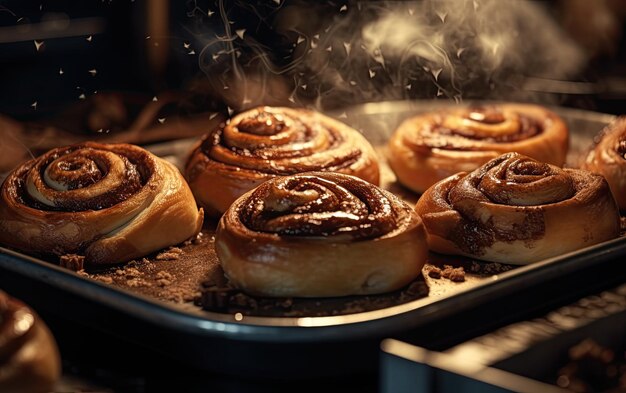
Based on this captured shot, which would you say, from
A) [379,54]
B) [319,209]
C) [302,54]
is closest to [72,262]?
[319,209]

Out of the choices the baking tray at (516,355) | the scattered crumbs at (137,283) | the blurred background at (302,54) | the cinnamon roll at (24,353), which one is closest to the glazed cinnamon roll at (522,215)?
the baking tray at (516,355)

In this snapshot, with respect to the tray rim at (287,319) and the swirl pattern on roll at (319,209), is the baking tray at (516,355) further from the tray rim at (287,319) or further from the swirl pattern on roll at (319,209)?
the swirl pattern on roll at (319,209)

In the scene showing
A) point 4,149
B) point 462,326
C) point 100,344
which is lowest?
point 4,149

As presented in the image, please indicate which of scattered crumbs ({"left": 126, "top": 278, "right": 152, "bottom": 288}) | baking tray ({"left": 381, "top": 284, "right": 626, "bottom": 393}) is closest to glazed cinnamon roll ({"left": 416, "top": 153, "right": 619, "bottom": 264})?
baking tray ({"left": 381, "top": 284, "right": 626, "bottom": 393})

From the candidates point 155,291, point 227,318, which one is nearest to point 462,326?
point 227,318

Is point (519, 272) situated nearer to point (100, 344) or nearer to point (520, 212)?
point (520, 212)

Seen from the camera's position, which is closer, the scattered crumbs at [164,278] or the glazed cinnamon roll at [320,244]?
the glazed cinnamon roll at [320,244]

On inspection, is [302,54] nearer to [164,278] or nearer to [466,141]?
[466,141]
